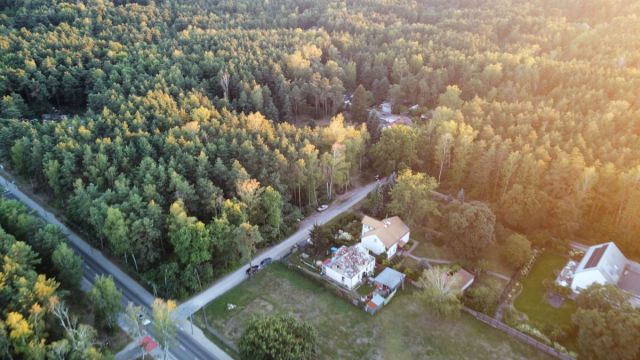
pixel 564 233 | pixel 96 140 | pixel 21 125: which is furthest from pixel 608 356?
pixel 21 125

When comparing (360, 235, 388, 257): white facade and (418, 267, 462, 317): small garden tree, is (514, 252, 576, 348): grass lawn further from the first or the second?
(360, 235, 388, 257): white facade

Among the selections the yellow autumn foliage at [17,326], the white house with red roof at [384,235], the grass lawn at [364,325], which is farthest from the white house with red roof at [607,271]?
the yellow autumn foliage at [17,326]

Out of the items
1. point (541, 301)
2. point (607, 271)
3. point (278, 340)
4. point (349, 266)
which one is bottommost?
point (541, 301)

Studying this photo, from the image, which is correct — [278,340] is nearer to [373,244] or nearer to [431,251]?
[373,244]

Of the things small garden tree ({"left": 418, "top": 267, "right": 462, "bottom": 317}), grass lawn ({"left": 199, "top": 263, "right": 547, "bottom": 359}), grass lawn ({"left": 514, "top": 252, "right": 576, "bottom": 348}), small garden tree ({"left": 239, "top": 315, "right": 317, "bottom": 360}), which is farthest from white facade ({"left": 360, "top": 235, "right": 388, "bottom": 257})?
small garden tree ({"left": 239, "top": 315, "right": 317, "bottom": 360})

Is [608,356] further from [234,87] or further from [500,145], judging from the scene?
[234,87]

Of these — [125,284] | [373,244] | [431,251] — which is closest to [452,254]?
[431,251]
